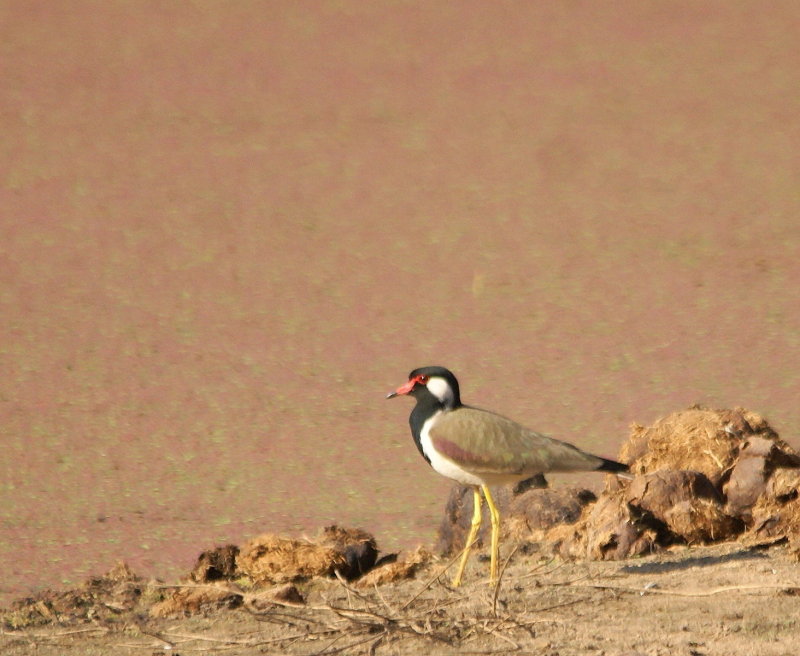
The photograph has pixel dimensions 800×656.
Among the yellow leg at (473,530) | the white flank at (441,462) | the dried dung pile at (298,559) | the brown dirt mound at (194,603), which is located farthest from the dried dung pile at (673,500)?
the brown dirt mound at (194,603)

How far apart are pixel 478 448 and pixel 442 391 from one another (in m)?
0.32

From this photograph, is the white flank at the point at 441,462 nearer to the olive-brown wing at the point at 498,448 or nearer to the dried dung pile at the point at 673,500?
the olive-brown wing at the point at 498,448

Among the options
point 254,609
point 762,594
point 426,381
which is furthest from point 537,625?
point 426,381

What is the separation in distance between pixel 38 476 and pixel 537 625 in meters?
4.55

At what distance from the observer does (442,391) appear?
17.4ft

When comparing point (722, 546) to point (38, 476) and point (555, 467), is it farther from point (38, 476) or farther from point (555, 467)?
point (38, 476)

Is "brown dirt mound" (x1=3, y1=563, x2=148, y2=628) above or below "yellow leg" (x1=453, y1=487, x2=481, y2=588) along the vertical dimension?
below

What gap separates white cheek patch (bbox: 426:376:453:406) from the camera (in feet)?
17.4

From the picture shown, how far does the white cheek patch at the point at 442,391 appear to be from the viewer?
5309 mm

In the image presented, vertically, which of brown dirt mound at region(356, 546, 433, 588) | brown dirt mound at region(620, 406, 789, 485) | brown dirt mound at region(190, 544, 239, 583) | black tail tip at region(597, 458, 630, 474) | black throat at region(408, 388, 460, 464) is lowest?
brown dirt mound at region(356, 546, 433, 588)

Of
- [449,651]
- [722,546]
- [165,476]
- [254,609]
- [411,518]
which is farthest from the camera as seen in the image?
[165,476]

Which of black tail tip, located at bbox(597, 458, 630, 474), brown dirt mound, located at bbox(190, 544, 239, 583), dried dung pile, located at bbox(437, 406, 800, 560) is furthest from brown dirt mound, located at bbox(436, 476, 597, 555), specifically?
brown dirt mound, located at bbox(190, 544, 239, 583)

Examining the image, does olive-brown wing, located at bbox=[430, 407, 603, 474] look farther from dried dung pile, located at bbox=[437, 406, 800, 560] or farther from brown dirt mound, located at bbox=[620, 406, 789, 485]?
brown dirt mound, located at bbox=[620, 406, 789, 485]

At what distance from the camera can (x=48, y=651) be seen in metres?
4.45
